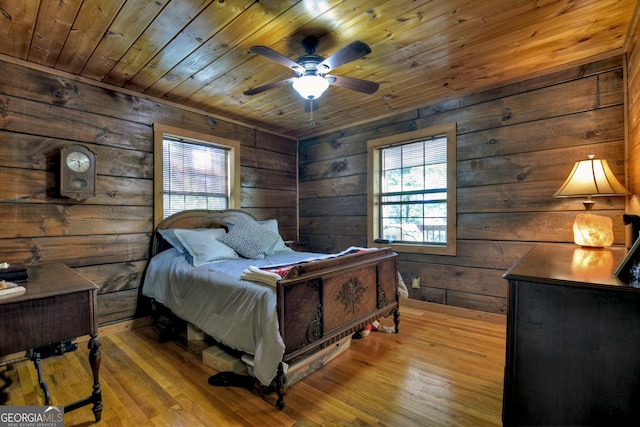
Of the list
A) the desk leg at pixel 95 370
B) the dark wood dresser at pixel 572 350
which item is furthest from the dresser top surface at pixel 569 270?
the desk leg at pixel 95 370

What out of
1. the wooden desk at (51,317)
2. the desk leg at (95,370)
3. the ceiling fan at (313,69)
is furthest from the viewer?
the ceiling fan at (313,69)

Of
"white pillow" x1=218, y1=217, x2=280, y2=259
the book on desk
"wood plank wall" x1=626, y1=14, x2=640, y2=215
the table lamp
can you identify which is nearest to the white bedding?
"white pillow" x1=218, y1=217, x2=280, y2=259

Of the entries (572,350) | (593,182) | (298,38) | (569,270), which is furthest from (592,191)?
(298,38)

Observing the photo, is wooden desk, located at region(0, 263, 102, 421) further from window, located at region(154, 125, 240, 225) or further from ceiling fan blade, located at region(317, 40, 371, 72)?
ceiling fan blade, located at region(317, 40, 371, 72)

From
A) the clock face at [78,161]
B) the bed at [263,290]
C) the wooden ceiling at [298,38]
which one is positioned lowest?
the bed at [263,290]

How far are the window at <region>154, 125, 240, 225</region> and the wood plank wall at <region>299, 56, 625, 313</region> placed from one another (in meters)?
1.97

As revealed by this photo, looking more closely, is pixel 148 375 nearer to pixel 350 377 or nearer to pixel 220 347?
pixel 220 347

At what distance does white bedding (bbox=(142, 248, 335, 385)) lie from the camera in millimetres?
1762

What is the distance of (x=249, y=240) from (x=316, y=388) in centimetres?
162

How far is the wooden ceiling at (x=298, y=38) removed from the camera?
1.85 metres

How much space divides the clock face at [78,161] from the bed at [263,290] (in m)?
0.86

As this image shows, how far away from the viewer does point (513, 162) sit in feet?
9.69

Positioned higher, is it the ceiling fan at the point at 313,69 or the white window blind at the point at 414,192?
the ceiling fan at the point at 313,69

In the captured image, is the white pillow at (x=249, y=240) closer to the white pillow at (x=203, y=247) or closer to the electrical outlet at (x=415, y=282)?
the white pillow at (x=203, y=247)
